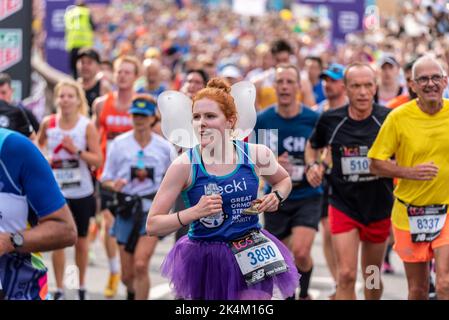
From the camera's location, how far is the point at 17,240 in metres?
5.07

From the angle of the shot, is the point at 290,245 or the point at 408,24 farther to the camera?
the point at 408,24

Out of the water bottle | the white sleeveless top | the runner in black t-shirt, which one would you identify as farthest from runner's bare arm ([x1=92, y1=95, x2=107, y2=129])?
the water bottle

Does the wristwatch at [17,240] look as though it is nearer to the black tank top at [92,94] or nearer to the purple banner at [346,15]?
the black tank top at [92,94]

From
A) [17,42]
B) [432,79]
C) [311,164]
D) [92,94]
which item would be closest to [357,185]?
[311,164]

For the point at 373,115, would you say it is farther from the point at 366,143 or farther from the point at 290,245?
the point at 290,245

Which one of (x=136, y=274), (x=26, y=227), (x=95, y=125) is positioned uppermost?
(x=26, y=227)

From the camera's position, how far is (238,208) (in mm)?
6109

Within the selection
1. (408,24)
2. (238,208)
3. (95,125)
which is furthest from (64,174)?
(408,24)

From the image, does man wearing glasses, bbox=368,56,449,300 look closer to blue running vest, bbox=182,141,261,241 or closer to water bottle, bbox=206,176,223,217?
blue running vest, bbox=182,141,261,241

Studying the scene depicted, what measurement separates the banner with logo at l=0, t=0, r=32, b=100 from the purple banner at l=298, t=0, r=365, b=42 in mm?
11354

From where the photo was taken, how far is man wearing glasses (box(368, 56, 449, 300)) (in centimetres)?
777

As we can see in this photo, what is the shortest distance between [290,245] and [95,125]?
8.87 ft

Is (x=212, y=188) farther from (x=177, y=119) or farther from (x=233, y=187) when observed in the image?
(x=177, y=119)
